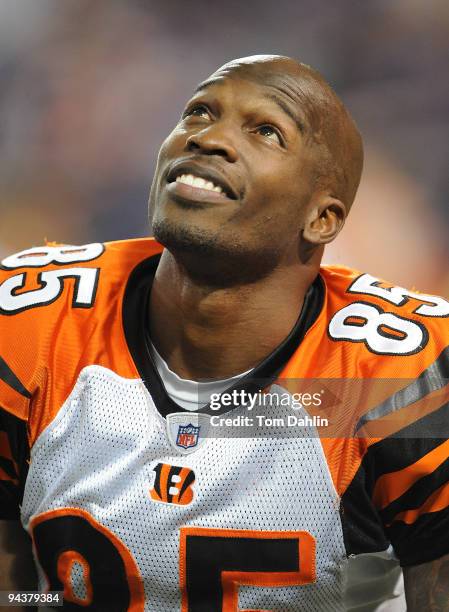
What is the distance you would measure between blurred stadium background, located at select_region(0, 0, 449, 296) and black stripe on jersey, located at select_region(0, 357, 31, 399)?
1672 mm

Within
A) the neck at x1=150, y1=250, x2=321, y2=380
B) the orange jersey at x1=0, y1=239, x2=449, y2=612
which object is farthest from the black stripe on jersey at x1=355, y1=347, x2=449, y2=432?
the neck at x1=150, y1=250, x2=321, y2=380

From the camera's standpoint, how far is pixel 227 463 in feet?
4.41

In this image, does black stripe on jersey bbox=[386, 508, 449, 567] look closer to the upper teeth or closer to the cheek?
the upper teeth

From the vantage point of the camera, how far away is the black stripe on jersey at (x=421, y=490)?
1.30 metres

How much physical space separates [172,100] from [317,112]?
73.6 inches

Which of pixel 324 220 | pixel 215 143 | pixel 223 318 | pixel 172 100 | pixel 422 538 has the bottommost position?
pixel 422 538

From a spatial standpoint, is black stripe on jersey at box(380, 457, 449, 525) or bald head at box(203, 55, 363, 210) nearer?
black stripe on jersey at box(380, 457, 449, 525)

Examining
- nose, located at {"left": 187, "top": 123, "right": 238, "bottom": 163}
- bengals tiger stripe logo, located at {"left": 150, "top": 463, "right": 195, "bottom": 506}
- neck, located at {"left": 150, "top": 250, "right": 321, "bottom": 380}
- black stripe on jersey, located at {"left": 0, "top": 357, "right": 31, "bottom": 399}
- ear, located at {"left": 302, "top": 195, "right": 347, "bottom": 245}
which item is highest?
nose, located at {"left": 187, "top": 123, "right": 238, "bottom": 163}

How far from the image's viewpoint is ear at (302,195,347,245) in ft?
4.74

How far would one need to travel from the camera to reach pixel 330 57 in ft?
10.2

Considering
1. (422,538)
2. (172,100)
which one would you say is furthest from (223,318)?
(172,100)

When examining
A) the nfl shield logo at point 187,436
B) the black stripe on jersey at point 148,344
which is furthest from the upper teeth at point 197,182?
the nfl shield logo at point 187,436

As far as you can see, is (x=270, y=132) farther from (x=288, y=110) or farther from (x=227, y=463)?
(x=227, y=463)

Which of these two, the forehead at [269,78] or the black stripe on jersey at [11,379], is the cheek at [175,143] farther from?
the black stripe on jersey at [11,379]
